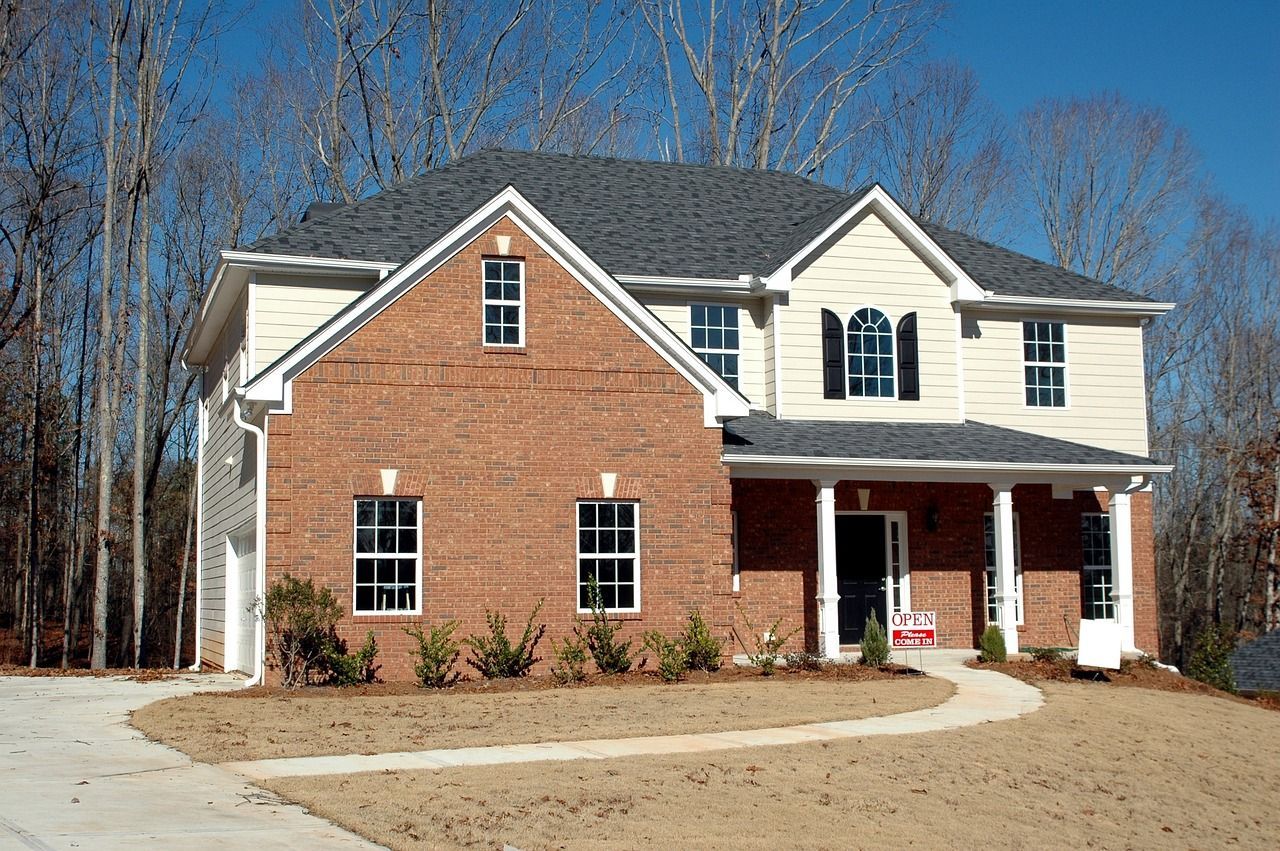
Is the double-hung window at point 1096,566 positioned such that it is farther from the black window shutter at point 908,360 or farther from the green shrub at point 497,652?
the green shrub at point 497,652

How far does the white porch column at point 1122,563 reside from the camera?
77.6 ft

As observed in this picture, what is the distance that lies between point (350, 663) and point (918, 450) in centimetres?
1002

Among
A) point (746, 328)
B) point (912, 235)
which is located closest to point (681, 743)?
point (746, 328)

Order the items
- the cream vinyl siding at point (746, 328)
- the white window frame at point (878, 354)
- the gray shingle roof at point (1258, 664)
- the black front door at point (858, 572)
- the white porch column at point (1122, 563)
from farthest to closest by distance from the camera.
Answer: the gray shingle roof at point (1258, 664) < the white window frame at point (878, 354) < the black front door at point (858, 572) < the cream vinyl siding at point (746, 328) < the white porch column at point (1122, 563)

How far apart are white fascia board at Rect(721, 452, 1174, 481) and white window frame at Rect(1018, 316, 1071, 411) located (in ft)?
7.66

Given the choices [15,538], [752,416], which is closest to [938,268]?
[752,416]

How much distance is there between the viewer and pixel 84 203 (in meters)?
40.0

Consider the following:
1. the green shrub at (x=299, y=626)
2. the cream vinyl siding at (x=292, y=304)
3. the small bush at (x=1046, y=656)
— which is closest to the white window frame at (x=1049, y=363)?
the small bush at (x=1046, y=656)

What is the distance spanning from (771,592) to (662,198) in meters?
8.55

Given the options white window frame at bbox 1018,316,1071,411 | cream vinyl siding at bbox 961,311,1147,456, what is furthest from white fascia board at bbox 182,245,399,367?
white window frame at bbox 1018,316,1071,411

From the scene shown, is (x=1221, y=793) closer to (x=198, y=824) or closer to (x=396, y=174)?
(x=198, y=824)

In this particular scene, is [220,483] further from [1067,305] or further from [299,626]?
[1067,305]

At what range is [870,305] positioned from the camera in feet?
81.1

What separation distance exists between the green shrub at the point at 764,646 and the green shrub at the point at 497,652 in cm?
347
